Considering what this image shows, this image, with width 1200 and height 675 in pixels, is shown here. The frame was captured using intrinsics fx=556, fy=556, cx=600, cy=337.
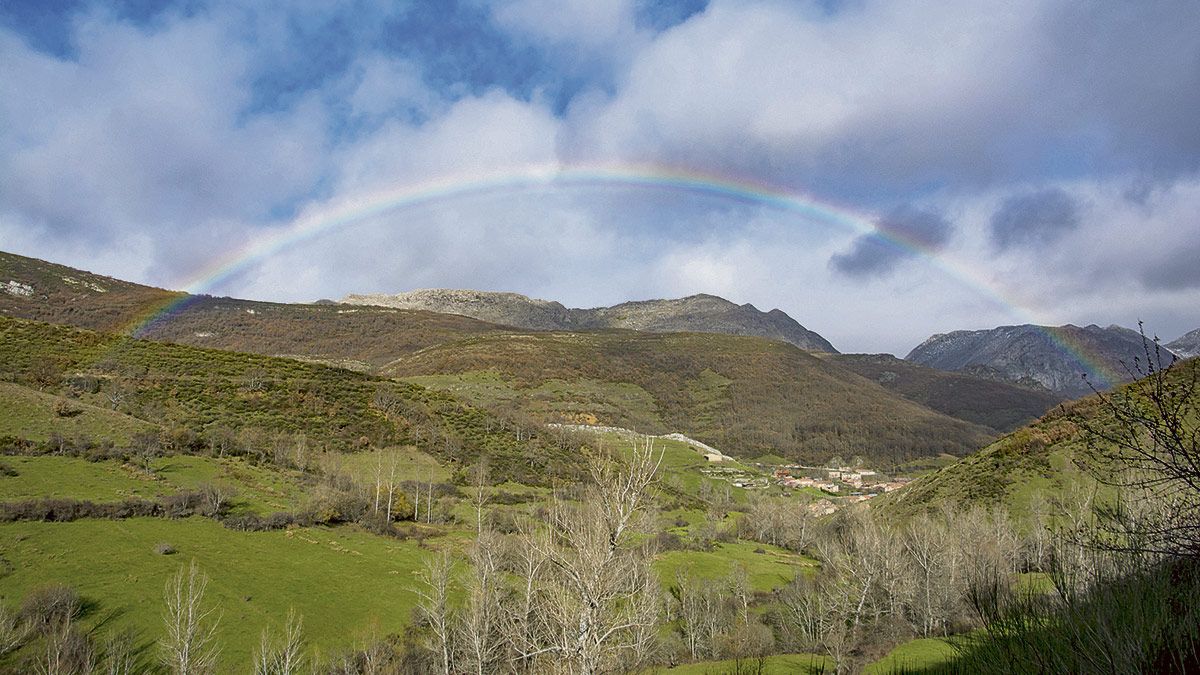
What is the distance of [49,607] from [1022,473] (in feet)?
217

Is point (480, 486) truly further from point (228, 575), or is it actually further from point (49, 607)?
point (49, 607)

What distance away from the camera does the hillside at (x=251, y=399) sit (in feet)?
153

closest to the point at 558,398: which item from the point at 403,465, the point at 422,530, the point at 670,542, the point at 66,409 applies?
the point at 670,542

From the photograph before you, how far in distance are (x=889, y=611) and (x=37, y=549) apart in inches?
1935

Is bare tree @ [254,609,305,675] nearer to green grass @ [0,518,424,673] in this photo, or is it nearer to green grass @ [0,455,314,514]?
green grass @ [0,518,424,673]

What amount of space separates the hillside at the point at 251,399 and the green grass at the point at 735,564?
71.2 ft

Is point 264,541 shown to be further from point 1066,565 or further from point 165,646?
point 1066,565

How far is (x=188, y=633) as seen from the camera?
18.0m

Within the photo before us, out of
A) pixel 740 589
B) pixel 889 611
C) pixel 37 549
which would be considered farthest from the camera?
pixel 740 589

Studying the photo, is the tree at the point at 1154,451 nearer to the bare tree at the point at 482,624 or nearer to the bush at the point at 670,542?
the bare tree at the point at 482,624

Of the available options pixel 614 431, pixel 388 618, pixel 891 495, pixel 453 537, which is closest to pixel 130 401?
pixel 453 537

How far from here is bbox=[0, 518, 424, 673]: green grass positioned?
21500 mm

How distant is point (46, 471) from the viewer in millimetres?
29750

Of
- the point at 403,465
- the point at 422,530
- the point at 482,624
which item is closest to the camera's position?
the point at 482,624
